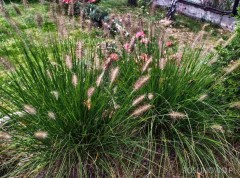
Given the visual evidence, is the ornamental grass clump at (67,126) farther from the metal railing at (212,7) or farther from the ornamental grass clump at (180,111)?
the metal railing at (212,7)

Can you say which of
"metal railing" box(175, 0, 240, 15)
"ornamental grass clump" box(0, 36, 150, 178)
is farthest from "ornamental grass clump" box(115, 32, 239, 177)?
"metal railing" box(175, 0, 240, 15)

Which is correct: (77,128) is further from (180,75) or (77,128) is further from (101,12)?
(101,12)

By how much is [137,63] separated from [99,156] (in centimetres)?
102

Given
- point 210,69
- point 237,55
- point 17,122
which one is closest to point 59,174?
point 17,122

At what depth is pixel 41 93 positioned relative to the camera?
3041mm

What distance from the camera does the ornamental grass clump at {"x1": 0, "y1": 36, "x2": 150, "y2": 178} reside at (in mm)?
2949

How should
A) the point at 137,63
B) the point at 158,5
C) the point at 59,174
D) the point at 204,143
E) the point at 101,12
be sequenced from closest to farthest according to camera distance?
the point at 59,174 < the point at 204,143 < the point at 137,63 < the point at 101,12 < the point at 158,5

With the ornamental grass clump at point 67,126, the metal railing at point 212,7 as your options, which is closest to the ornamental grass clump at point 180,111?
the ornamental grass clump at point 67,126

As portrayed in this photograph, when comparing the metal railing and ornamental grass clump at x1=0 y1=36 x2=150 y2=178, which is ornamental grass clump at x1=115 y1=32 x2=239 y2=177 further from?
the metal railing

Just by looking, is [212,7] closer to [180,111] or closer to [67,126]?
[180,111]

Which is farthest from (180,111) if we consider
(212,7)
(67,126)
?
(212,7)

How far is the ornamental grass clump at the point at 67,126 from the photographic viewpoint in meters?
2.95

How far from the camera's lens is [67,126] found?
9.91 ft

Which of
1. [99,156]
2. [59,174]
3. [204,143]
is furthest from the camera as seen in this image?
Answer: [204,143]
